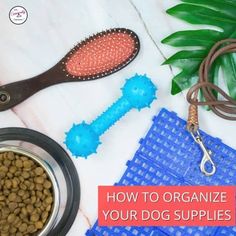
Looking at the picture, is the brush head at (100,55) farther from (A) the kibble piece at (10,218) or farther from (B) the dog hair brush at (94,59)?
(A) the kibble piece at (10,218)

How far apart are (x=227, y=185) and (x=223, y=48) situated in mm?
260

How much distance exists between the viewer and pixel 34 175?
895 millimetres

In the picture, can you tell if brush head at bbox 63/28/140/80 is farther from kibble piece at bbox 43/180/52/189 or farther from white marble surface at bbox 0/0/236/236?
kibble piece at bbox 43/180/52/189

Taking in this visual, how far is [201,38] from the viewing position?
92cm

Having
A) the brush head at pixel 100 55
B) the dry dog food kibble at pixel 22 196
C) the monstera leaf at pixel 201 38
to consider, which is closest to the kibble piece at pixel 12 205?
the dry dog food kibble at pixel 22 196

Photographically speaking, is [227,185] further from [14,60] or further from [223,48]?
[14,60]

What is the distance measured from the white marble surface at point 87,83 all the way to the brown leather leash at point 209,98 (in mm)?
35

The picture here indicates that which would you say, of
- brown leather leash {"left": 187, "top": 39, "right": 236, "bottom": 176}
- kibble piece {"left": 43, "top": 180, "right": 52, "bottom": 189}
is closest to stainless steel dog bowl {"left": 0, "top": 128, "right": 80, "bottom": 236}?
kibble piece {"left": 43, "top": 180, "right": 52, "bottom": 189}

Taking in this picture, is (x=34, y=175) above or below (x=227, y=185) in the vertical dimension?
below

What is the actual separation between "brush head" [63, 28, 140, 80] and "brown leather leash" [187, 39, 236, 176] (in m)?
0.14

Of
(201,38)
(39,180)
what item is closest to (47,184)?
(39,180)

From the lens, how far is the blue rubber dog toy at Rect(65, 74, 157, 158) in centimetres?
88

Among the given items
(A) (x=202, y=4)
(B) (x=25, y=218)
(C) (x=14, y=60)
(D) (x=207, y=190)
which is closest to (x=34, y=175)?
(B) (x=25, y=218)

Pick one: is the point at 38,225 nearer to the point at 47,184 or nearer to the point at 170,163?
the point at 47,184
